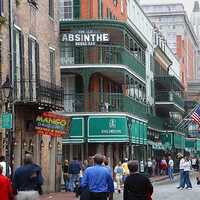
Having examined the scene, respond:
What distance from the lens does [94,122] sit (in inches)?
1754

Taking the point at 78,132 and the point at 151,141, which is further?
the point at 151,141

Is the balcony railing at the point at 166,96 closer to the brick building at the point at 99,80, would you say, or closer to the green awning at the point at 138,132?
the green awning at the point at 138,132

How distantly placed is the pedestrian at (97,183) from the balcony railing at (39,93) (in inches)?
579

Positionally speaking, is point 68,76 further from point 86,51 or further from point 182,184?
point 182,184

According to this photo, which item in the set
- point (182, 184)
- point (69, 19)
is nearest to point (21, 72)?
point (182, 184)

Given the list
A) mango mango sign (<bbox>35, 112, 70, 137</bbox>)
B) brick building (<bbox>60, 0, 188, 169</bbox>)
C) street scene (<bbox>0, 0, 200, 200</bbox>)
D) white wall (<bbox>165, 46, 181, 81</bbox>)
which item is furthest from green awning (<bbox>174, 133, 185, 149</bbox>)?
mango mango sign (<bbox>35, 112, 70, 137</bbox>)

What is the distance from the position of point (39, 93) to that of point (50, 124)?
2274 mm

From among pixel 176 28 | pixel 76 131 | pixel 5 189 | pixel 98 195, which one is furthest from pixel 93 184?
pixel 176 28

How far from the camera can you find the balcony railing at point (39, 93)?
29.5m

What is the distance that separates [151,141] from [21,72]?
114ft

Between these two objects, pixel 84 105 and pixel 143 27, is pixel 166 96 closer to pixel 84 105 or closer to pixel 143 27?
pixel 143 27

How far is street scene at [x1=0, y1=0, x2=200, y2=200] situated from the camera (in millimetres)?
15815

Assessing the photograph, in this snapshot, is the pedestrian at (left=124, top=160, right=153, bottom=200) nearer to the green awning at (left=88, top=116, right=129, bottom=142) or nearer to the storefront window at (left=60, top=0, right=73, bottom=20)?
the green awning at (left=88, top=116, right=129, bottom=142)

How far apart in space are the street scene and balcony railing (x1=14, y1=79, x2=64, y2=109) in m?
0.05
